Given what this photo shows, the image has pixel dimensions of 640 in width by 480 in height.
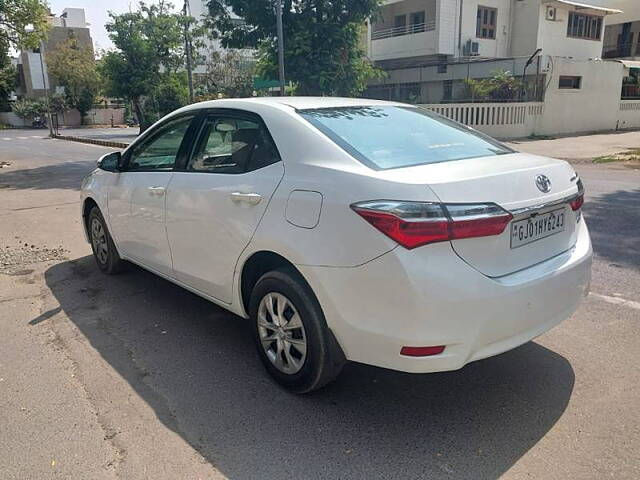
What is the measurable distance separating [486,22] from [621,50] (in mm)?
17468

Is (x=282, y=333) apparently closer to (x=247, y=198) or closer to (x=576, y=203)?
(x=247, y=198)

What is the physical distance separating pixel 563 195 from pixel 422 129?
1.00m

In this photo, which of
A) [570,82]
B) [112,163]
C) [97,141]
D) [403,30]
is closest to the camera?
[112,163]

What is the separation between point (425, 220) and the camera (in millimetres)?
2533

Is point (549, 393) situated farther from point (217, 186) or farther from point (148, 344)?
point (148, 344)

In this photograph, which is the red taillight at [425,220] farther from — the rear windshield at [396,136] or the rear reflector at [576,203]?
the rear reflector at [576,203]

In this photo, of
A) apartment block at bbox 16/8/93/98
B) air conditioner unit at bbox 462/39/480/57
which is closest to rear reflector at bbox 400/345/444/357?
air conditioner unit at bbox 462/39/480/57

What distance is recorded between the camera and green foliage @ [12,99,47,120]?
52.6 meters

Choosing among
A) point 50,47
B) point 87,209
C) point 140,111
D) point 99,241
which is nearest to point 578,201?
point 99,241

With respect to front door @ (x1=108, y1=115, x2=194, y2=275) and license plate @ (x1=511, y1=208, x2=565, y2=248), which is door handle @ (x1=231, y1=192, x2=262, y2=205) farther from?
license plate @ (x1=511, y1=208, x2=565, y2=248)

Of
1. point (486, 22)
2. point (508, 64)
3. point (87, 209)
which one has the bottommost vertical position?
point (87, 209)

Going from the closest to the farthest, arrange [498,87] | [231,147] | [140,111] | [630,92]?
[231,147] < [498,87] < [630,92] < [140,111]

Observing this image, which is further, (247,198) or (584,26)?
(584,26)

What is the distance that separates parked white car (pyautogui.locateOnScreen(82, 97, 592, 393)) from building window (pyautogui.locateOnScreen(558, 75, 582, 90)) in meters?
24.0
